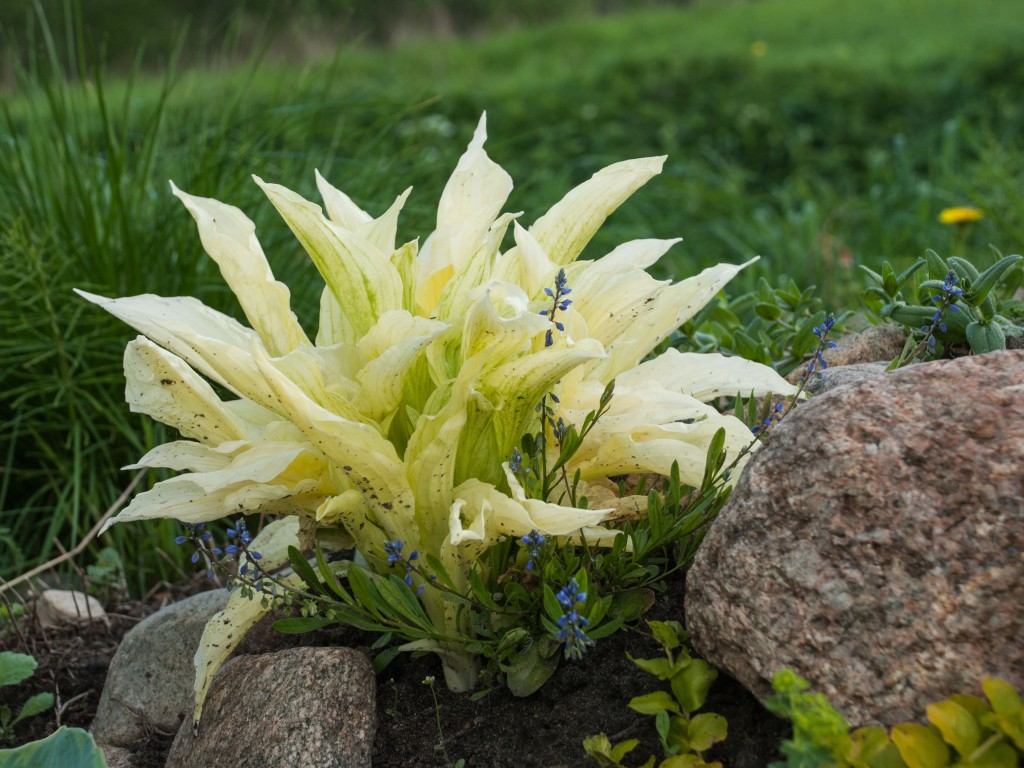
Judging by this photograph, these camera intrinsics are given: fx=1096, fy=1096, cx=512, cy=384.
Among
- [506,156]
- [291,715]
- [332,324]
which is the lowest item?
[506,156]

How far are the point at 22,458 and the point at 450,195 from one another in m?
2.06

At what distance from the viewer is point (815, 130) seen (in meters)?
7.69

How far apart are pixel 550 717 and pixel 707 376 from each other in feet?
1.94

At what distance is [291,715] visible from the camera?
1.60m

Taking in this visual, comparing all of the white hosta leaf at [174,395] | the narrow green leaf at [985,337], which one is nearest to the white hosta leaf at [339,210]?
the white hosta leaf at [174,395]

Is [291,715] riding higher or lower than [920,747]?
lower

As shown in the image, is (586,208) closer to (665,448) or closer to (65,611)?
(665,448)

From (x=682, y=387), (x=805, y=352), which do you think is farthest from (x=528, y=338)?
(x=805, y=352)

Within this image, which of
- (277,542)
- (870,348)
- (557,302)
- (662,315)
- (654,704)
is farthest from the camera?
(870,348)

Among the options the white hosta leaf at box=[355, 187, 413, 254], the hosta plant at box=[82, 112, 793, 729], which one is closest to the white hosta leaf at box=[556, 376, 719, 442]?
the hosta plant at box=[82, 112, 793, 729]

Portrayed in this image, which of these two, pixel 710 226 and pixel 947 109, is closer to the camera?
pixel 710 226

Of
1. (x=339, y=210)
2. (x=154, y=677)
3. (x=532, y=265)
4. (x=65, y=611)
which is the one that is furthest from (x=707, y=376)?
(x=65, y=611)

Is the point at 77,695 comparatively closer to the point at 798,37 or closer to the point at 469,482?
the point at 469,482

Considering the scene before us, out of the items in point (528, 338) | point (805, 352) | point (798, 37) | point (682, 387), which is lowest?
point (798, 37)
